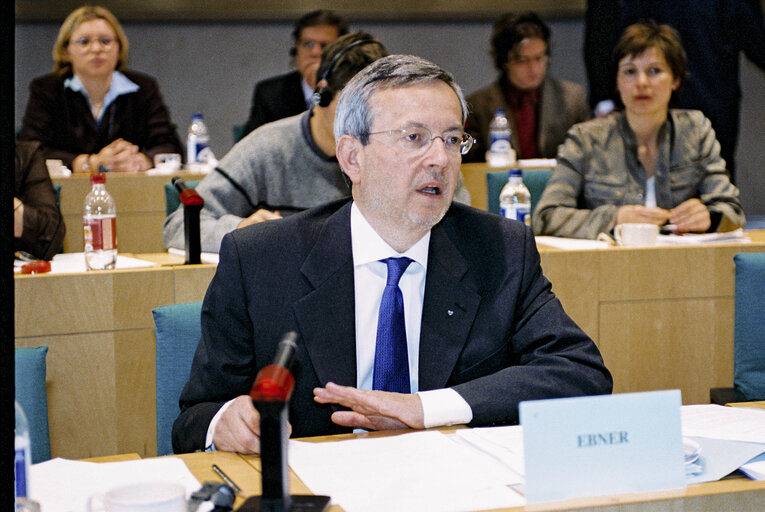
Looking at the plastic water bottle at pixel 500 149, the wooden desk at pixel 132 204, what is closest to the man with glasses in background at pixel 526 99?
the plastic water bottle at pixel 500 149

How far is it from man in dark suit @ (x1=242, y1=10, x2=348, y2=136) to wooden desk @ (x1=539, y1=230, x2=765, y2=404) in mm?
2339

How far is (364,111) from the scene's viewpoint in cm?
170

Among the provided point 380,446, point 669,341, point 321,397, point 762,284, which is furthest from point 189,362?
point 669,341

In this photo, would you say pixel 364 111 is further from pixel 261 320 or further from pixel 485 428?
pixel 485 428

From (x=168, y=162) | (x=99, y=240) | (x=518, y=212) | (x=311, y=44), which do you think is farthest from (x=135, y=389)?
(x=311, y=44)

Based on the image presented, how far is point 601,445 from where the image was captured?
1096 mm

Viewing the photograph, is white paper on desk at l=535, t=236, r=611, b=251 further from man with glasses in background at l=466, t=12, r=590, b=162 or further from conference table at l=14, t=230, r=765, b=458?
man with glasses in background at l=466, t=12, r=590, b=162

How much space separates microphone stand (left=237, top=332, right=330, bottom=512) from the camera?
0.97m

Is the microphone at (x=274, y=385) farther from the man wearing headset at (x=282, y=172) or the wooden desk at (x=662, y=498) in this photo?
the man wearing headset at (x=282, y=172)

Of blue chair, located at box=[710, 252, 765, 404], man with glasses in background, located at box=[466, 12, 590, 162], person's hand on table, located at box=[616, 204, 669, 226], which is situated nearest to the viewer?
blue chair, located at box=[710, 252, 765, 404]

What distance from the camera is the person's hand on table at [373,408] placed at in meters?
1.46

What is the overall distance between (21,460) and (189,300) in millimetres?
1625

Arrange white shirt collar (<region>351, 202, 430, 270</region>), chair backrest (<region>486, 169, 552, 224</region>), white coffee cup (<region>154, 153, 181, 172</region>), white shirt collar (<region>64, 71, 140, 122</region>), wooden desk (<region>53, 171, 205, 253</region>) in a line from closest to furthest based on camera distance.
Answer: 1. white shirt collar (<region>351, 202, 430, 270</region>)
2. chair backrest (<region>486, 169, 552, 224</region>)
3. wooden desk (<region>53, 171, 205, 253</region>)
4. white coffee cup (<region>154, 153, 181, 172</region>)
5. white shirt collar (<region>64, 71, 140, 122</region>)

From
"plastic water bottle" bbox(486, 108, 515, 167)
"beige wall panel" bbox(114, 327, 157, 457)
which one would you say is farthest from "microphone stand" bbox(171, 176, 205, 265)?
"plastic water bottle" bbox(486, 108, 515, 167)
